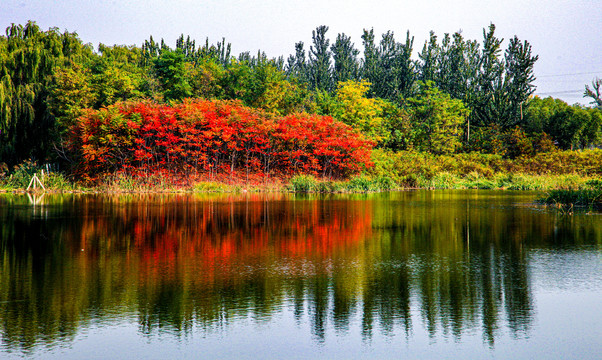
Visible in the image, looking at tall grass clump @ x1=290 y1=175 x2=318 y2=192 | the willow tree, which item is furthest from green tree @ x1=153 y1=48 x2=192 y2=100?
tall grass clump @ x1=290 y1=175 x2=318 y2=192

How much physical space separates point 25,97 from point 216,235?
28.2 m

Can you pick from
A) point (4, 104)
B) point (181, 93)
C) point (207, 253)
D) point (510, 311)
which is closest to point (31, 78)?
point (4, 104)

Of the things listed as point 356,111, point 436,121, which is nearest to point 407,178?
point 356,111

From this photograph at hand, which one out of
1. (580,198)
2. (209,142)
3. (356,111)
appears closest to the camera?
(580,198)

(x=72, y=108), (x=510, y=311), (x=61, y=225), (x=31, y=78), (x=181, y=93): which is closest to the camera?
(x=510, y=311)

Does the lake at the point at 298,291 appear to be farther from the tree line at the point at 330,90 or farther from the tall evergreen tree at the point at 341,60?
the tall evergreen tree at the point at 341,60

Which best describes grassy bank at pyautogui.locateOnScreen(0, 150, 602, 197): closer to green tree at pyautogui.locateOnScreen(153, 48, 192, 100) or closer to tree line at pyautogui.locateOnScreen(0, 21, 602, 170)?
tree line at pyautogui.locateOnScreen(0, 21, 602, 170)

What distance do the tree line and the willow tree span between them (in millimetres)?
67

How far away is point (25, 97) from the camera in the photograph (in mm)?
35688

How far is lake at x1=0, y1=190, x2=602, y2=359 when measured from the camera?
569 cm

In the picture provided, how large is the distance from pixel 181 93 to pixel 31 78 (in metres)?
10.4

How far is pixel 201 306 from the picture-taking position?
7.00 metres

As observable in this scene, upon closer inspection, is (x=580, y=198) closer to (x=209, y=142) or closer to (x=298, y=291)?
(x=298, y=291)

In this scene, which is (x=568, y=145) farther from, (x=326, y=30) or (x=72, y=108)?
(x=72, y=108)
